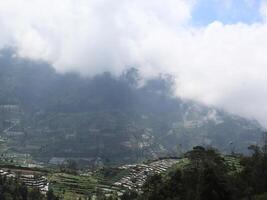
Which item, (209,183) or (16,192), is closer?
(209,183)

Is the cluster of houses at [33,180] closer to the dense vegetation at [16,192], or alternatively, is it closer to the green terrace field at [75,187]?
the green terrace field at [75,187]

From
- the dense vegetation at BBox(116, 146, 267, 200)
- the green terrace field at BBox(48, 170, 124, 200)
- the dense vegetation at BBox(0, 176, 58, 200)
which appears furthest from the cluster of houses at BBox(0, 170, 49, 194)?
the dense vegetation at BBox(116, 146, 267, 200)

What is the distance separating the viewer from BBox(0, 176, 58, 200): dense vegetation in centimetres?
14645

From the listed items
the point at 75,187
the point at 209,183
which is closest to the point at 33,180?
the point at 75,187

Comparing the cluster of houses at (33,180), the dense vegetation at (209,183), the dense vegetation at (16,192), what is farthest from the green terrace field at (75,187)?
the dense vegetation at (209,183)

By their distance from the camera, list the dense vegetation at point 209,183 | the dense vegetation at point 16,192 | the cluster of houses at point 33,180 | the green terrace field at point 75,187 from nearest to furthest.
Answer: the dense vegetation at point 209,183 → the dense vegetation at point 16,192 → the green terrace field at point 75,187 → the cluster of houses at point 33,180

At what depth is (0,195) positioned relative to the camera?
143750 mm

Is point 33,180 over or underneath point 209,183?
over

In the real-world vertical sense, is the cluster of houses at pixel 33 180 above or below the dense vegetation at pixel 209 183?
above

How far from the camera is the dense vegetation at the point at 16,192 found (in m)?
146

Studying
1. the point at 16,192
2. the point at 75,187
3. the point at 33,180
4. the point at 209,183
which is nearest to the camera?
the point at 209,183

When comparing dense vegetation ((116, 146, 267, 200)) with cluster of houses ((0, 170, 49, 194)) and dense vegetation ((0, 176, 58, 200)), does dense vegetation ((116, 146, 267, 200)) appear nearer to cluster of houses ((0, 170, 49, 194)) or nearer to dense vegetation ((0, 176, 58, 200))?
dense vegetation ((0, 176, 58, 200))

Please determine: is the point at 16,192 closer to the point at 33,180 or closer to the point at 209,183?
the point at 33,180

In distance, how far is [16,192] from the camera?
150000mm
